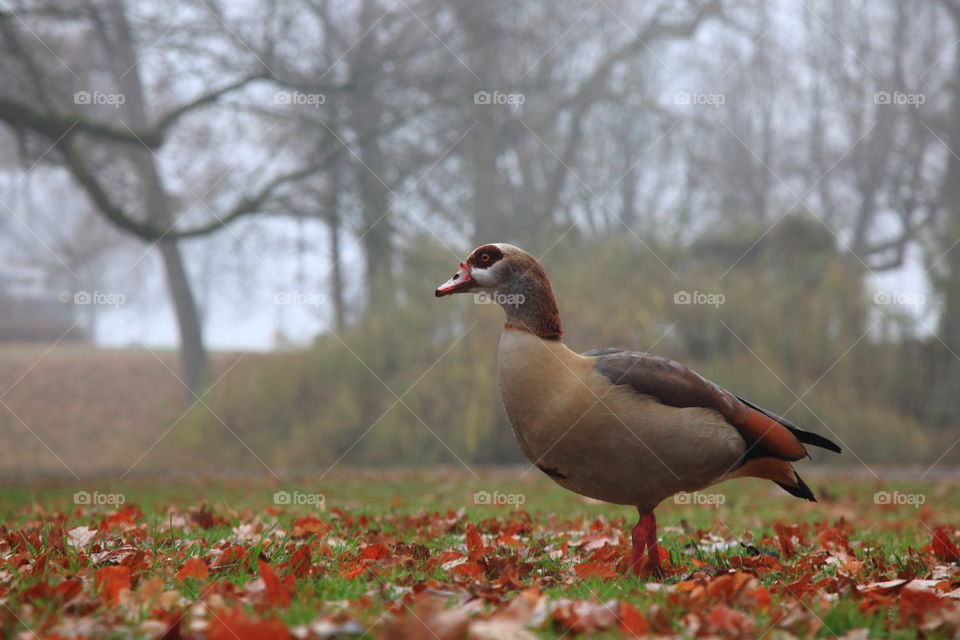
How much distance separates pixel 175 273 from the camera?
20.7m

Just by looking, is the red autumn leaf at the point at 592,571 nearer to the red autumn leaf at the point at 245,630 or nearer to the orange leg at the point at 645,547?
the orange leg at the point at 645,547

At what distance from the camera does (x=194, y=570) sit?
293cm

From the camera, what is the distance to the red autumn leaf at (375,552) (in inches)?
136

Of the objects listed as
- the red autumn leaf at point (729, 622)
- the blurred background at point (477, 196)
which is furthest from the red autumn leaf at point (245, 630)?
the blurred background at point (477, 196)

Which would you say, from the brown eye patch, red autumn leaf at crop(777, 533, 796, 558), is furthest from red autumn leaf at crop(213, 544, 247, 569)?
red autumn leaf at crop(777, 533, 796, 558)

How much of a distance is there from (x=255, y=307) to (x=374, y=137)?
8549 mm

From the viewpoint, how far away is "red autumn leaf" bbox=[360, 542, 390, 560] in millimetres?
3449

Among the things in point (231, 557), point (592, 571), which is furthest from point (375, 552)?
point (592, 571)

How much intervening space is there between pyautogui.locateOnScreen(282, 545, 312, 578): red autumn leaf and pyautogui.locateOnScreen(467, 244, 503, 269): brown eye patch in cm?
154

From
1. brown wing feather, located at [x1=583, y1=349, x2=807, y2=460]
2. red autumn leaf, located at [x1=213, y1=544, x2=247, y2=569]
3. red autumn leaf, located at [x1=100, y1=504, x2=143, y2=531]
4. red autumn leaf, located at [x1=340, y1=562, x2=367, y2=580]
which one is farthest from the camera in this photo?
red autumn leaf, located at [x1=100, y1=504, x2=143, y2=531]

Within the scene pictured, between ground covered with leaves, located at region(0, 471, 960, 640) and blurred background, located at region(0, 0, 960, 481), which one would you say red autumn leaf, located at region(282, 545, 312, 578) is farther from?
blurred background, located at region(0, 0, 960, 481)

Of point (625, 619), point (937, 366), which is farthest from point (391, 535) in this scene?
point (937, 366)

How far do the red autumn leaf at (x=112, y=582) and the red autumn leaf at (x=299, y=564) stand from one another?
20.8 inches

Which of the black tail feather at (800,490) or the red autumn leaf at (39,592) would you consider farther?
the black tail feather at (800,490)
